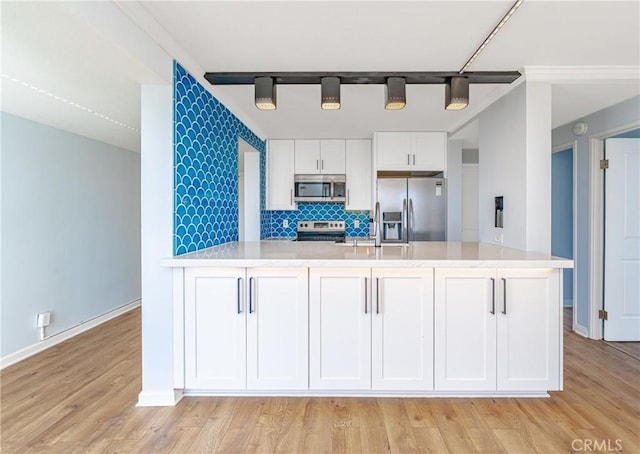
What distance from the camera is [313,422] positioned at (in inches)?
77.8

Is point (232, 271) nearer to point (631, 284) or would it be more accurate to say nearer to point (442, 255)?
point (442, 255)

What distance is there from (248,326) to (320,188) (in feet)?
9.12

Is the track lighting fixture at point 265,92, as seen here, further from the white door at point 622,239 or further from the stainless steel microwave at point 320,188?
the white door at point 622,239

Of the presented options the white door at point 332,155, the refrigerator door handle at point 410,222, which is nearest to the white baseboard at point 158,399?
the refrigerator door handle at point 410,222

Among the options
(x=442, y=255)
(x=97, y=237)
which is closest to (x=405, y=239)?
(x=442, y=255)

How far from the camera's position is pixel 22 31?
167 cm

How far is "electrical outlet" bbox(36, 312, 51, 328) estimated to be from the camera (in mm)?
3176

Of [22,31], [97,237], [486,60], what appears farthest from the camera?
[97,237]

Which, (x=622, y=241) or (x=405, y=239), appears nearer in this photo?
(x=622, y=241)

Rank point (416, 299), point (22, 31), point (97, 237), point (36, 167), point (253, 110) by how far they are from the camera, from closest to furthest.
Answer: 1. point (22, 31)
2. point (416, 299)
3. point (36, 167)
4. point (253, 110)
5. point (97, 237)

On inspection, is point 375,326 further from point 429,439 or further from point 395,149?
point 395,149

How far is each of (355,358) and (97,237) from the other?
11.7 feet

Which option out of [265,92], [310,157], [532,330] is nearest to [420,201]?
[310,157]

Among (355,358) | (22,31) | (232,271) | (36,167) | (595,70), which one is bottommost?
(355,358)
